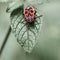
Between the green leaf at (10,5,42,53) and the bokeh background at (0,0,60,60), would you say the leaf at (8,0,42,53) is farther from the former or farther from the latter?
the bokeh background at (0,0,60,60)

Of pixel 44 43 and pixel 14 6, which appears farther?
pixel 44 43

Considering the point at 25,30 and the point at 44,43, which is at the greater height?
the point at 25,30

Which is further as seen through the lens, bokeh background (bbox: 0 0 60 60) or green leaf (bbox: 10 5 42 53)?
bokeh background (bbox: 0 0 60 60)

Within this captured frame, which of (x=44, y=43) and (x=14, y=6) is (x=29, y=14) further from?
(x=44, y=43)

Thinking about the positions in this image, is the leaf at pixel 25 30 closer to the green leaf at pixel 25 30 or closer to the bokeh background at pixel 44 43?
the green leaf at pixel 25 30

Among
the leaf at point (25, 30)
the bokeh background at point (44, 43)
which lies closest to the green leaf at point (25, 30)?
the leaf at point (25, 30)

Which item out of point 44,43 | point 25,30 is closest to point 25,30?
point 25,30

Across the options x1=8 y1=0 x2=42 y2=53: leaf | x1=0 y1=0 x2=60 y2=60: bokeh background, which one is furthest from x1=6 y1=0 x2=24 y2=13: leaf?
x1=0 y1=0 x2=60 y2=60: bokeh background

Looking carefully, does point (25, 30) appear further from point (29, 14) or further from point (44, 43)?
point (44, 43)

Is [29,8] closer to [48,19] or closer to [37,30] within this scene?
[37,30]

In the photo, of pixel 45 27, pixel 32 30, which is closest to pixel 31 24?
pixel 32 30
